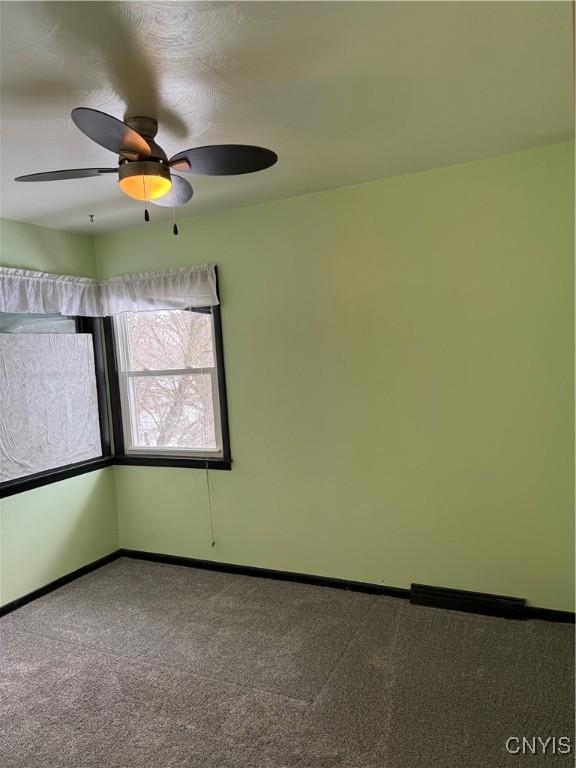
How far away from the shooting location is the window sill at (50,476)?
124 inches

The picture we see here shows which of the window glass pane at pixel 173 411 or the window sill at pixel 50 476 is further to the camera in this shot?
the window glass pane at pixel 173 411

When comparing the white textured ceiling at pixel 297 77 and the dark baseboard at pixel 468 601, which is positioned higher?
the white textured ceiling at pixel 297 77

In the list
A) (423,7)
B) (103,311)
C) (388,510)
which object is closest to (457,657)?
(388,510)

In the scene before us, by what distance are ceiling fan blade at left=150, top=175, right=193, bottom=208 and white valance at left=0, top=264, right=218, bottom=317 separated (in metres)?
1.16

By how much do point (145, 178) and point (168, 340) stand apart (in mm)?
1953

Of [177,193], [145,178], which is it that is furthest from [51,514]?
[145,178]

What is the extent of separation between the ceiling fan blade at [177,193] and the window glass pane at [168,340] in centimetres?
133

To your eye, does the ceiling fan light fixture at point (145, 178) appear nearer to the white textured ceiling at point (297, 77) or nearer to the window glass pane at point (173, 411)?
the white textured ceiling at point (297, 77)

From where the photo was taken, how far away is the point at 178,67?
1.60 metres

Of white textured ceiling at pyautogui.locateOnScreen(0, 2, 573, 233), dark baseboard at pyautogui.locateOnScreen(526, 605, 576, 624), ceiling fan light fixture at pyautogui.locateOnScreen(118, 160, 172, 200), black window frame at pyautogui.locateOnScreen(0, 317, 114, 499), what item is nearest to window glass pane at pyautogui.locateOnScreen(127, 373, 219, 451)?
black window frame at pyautogui.locateOnScreen(0, 317, 114, 499)

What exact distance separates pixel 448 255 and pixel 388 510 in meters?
1.53

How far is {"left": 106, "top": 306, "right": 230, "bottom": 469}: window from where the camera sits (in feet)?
11.6

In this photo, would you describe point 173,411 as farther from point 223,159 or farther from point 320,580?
point 223,159

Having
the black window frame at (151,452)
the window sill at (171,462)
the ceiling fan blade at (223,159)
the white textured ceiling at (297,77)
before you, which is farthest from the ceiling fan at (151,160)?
the window sill at (171,462)
